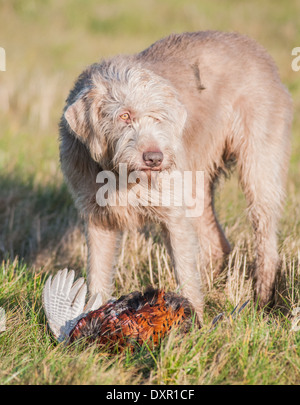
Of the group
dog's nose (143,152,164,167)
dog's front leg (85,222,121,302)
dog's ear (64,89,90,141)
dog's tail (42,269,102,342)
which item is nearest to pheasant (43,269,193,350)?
dog's tail (42,269,102,342)

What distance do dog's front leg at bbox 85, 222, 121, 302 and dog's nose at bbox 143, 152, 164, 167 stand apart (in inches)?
41.1

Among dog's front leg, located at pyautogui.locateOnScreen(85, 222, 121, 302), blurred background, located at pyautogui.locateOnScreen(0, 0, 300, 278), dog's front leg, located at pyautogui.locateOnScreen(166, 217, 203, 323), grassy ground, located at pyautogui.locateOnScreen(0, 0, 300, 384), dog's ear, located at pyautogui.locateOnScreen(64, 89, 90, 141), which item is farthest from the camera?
blurred background, located at pyautogui.locateOnScreen(0, 0, 300, 278)

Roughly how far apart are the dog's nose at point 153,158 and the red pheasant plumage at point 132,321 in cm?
80

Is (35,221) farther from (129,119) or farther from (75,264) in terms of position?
(129,119)

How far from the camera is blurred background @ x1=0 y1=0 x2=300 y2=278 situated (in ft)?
18.6

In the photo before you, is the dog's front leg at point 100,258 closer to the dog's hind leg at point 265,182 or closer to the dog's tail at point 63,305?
the dog's tail at point 63,305

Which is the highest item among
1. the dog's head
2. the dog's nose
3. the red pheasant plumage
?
the dog's head

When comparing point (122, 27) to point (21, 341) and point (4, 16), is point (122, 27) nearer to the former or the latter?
point (4, 16)

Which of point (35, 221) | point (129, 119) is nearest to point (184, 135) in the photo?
point (129, 119)

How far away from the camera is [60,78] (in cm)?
1134

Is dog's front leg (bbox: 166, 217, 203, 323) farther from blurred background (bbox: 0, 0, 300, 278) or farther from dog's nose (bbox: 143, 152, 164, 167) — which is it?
blurred background (bbox: 0, 0, 300, 278)

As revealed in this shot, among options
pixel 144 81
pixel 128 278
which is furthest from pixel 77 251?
pixel 144 81

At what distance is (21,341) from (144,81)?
5.60 ft

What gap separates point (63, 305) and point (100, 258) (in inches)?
31.3
